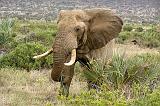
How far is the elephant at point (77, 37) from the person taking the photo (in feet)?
32.6

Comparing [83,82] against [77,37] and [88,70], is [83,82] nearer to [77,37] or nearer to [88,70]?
[88,70]

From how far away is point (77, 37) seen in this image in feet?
34.8

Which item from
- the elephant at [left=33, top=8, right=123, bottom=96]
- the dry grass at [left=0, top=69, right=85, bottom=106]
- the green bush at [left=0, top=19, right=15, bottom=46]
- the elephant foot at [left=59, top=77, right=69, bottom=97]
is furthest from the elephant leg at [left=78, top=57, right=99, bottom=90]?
the green bush at [left=0, top=19, right=15, bottom=46]

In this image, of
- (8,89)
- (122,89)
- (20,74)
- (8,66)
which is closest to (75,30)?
(122,89)

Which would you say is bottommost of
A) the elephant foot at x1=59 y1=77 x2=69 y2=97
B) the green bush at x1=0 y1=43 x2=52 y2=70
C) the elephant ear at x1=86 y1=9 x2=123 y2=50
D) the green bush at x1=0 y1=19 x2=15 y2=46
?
→ the green bush at x1=0 y1=19 x2=15 y2=46

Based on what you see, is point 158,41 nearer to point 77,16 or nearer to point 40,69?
point 40,69

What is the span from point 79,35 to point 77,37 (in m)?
0.08

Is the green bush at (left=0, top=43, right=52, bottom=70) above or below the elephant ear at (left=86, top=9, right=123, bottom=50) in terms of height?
below

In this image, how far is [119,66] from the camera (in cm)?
1021

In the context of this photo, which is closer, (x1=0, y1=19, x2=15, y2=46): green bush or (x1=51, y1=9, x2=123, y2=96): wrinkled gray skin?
(x1=51, y1=9, x2=123, y2=96): wrinkled gray skin

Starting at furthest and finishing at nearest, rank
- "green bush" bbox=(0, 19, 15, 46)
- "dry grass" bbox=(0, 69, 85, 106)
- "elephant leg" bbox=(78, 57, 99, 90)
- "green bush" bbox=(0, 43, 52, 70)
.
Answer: "green bush" bbox=(0, 19, 15, 46) < "green bush" bbox=(0, 43, 52, 70) < "elephant leg" bbox=(78, 57, 99, 90) < "dry grass" bbox=(0, 69, 85, 106)

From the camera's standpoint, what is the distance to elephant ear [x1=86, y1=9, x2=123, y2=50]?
11297 mm

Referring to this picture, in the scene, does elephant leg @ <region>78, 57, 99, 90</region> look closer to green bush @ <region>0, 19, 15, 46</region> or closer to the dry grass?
the dry grass

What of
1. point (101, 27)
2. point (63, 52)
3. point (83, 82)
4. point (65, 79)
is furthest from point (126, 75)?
point (83, 82)
